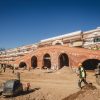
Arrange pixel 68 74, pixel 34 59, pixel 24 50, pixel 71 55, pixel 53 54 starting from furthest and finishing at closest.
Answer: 1. pixel 24 50
2. pixel 34 59
3. pixel 53 54
4. pixel 71 55
5. pixel 68 74

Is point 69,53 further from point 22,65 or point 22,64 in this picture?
point 22,65

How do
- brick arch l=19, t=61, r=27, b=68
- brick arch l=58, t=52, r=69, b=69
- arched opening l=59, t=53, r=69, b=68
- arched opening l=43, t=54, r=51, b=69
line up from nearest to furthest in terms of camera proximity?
1. brick arch l=58, t=52, r=69, b=69
2. arched opening l=59, t=53, r=69, b=68
3. arched opening l=43, t=54, r=51, b=69
4. brick arch l=19, t=61, r=27, b=68

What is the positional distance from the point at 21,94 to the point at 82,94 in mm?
6894

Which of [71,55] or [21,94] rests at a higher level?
[71,55]

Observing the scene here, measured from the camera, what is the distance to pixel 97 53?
1385 inches

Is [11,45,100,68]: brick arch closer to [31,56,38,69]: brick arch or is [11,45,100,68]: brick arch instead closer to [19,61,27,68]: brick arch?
[31,56,38,69]: brick arch

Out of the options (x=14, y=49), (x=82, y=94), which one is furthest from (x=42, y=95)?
(x=14, y=49)

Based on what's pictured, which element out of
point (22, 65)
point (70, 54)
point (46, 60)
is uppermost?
point (70, 54)

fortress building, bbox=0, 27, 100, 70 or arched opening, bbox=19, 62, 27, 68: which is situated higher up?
fortress building, bbox=0, 27, 100, 70

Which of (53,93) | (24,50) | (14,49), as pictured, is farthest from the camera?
(14,49)

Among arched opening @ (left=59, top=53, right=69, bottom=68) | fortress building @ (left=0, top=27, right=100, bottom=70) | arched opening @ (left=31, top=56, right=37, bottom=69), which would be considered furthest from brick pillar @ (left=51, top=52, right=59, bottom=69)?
arched opening @ (left=31, top=56, right=37, bottom=69)

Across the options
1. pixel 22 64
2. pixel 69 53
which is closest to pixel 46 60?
pixel 22 64

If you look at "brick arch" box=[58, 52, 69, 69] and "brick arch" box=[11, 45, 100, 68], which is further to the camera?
"brick arch" box=[58, 52, 69, 69]

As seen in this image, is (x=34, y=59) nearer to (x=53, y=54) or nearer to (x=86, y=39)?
(x=53, y=54)
